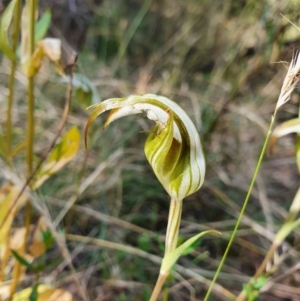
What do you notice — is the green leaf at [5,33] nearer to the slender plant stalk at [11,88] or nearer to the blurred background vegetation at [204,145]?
the slender plant stalk at [11,88]

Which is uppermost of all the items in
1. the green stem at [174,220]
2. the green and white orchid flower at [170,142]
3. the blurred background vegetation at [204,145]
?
the green and white orchid flower at [170,142]

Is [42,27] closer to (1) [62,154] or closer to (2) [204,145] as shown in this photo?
(1) [62,154]

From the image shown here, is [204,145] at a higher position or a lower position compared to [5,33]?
lower

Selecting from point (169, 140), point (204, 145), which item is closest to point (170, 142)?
point (169, 140)

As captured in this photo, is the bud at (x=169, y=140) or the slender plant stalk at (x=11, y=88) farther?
the slender plant stalk at (x=11, y=88)

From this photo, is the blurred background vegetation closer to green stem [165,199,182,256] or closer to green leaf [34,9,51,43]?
green leaf [34,9,51,43]

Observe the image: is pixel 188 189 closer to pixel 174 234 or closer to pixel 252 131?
pixel 174 234

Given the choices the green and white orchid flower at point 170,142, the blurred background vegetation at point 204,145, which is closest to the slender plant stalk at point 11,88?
the blurred background vegetation at point 204,145

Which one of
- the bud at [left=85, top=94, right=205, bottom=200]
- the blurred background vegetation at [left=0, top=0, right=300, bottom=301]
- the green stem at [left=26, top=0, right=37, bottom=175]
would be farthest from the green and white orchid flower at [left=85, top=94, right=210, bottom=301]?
the blurred background vegetation at [left=0, top=0, right=300, bottom=301]
